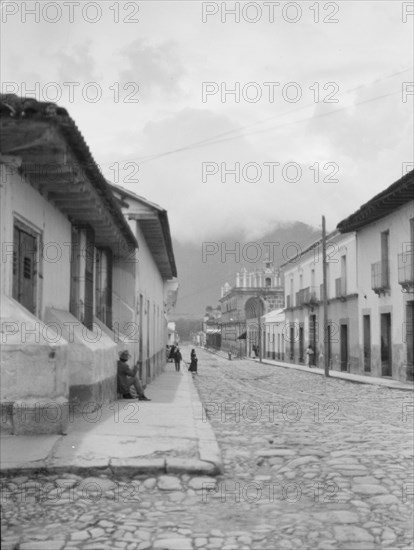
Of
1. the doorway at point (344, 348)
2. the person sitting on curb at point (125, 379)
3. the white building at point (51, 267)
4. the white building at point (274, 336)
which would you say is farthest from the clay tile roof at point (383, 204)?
the white building at point (274, 336)

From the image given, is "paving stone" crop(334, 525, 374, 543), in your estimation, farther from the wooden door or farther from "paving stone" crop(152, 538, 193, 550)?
the wooden door

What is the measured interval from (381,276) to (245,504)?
60.7 ft

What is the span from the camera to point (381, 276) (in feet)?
73.7

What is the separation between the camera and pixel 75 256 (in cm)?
1005

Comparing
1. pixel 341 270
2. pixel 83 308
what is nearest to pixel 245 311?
pixel 341 270

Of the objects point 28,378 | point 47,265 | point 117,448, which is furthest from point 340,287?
point 117,448

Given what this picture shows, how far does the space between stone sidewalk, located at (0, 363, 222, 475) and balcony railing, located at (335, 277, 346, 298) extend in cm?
2037

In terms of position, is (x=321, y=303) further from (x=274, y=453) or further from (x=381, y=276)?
(x=274, y=453)

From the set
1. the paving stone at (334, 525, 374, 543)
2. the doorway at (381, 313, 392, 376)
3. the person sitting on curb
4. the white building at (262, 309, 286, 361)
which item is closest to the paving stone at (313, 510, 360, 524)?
the paving stone at (334, 525, 374, 543)

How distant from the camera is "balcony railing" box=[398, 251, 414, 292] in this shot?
2000 cm

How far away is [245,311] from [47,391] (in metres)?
71.4

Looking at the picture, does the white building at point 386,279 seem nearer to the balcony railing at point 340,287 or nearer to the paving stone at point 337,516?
the balcony railing at point 340,287

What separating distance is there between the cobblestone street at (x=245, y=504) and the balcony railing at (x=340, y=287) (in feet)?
68.0

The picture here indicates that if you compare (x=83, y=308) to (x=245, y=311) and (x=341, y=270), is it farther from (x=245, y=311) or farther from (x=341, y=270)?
(x=245, y=311)
